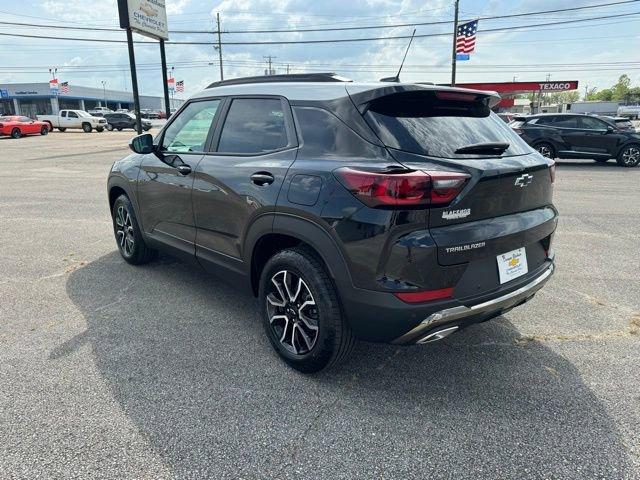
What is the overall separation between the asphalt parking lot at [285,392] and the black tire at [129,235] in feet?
1.18

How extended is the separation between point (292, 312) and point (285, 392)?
0.49 metres

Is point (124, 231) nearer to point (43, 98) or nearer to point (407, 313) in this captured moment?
point (407, 313)

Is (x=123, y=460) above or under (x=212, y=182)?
under

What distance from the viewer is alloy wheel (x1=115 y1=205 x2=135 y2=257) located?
4.91m

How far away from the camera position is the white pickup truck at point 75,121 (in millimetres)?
39625

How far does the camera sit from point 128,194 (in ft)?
15.4

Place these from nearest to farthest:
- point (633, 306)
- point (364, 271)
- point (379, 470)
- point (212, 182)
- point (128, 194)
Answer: point (379, 470) < point (364, 271) < point (212, 182) < point (633, 306) < point (128, 194)

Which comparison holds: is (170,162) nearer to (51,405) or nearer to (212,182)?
(212,182)

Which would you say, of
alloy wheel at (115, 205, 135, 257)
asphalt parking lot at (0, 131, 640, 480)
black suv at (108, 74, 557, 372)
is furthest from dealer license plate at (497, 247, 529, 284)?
alloy wheel at (115, 205, 135, 257)

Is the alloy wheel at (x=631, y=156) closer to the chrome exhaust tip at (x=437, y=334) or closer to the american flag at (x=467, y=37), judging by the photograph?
the american flag at (x=467, y=37)

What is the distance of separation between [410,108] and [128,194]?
316 cm

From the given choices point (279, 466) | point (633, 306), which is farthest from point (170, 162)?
point (633, 306)

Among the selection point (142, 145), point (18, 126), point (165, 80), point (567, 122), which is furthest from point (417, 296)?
Result: point (18, 126)

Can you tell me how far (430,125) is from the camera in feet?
8.91
